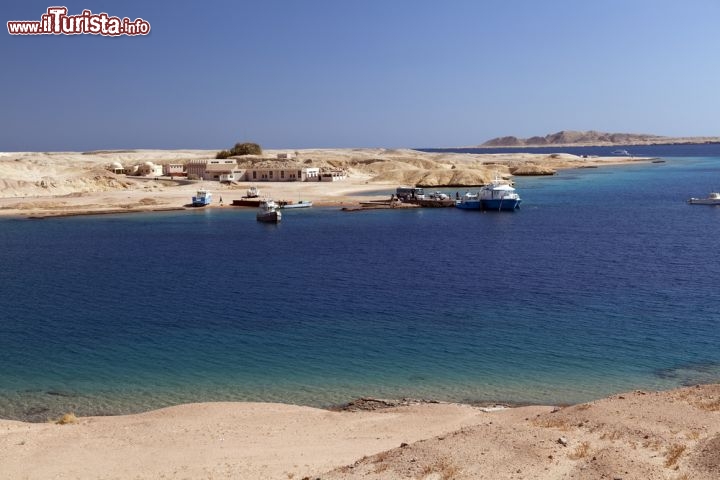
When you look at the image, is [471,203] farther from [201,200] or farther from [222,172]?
[222,172]

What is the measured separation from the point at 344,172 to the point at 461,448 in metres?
132

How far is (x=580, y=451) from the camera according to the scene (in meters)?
15.7

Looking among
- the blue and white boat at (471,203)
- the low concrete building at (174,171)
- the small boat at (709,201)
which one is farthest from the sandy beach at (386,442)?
the low concrete building at (174,171)

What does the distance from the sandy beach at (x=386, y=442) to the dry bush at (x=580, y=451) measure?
22mm

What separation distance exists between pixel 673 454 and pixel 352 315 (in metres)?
22.5

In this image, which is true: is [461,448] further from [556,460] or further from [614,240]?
[614,240]

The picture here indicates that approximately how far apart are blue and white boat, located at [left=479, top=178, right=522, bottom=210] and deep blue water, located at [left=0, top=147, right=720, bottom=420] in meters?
21.8

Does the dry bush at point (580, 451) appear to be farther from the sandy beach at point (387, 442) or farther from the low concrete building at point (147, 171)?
the low concrete building at point (147, 171)

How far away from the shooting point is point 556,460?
50.1 feet

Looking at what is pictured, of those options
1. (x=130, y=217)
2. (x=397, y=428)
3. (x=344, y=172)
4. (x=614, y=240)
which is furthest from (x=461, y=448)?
(x=344, y=172)

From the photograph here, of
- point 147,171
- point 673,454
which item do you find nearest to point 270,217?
point 673,454

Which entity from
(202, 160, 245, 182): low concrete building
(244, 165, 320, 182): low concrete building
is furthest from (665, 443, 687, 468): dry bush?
(244, 165, 320, 182): low concrete building

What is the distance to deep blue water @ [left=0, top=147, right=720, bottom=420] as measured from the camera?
2620 cm

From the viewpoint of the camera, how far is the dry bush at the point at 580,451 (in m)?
15.4
